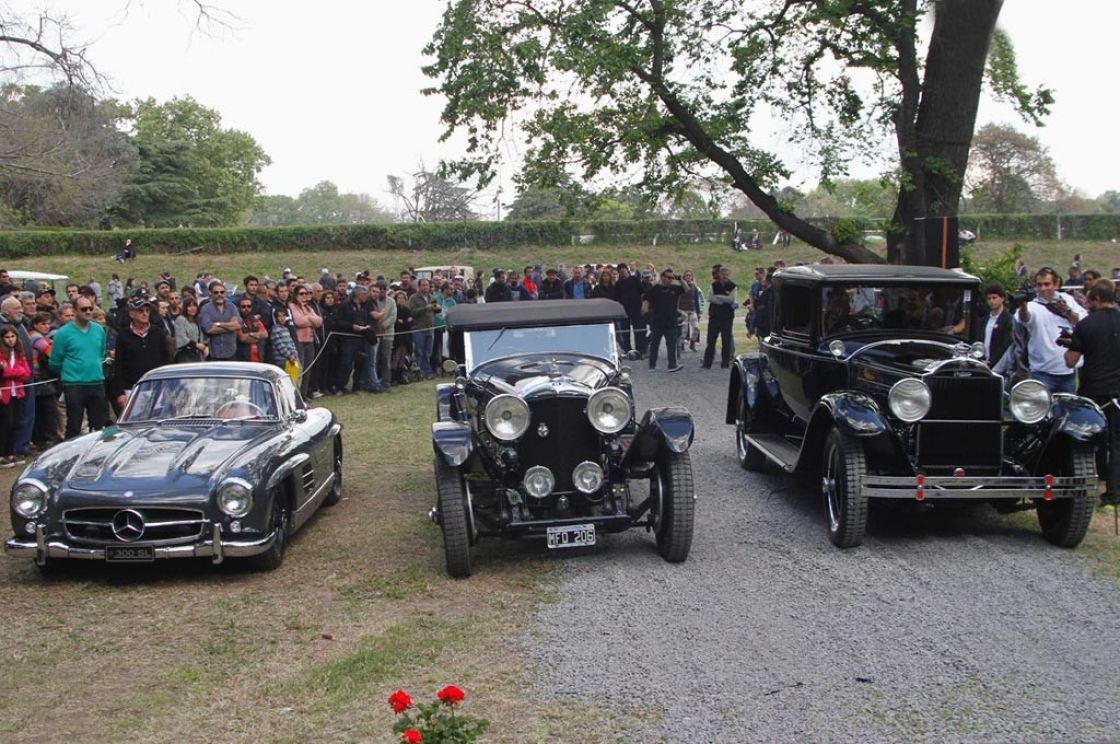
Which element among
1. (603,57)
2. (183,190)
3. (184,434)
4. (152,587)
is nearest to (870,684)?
(152,587)

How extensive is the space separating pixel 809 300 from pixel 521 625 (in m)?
4.78

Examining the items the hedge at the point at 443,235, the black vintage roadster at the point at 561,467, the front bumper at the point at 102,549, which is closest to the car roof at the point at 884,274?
the black vintage roadster at the point at 561,467

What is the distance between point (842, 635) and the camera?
6.14m

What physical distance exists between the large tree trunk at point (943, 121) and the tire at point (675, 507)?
36.6ft

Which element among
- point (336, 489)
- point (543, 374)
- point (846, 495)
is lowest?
point (336, 489)

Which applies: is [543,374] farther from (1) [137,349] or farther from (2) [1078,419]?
(1) [137,349]

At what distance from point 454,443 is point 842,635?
9.86ft

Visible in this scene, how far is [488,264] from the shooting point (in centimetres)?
4941

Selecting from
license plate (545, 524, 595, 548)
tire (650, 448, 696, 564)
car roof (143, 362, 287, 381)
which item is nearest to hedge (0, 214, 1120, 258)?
car roof (143, 362, 287, 381)

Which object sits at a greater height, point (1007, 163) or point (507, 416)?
point (1007, 163)

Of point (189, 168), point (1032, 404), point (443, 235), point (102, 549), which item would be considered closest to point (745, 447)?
point (1032, 404)

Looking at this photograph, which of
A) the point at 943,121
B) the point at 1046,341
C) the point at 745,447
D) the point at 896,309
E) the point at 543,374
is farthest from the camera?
the point at 943,121

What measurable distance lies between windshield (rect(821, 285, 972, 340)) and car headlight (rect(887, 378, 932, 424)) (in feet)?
5.51

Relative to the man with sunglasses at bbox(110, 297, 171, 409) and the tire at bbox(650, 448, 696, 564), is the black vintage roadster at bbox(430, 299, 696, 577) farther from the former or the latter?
the man with sunglasses at bbox(110, 297, 171, 409)
